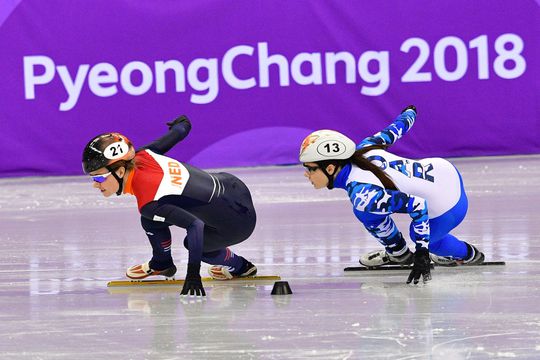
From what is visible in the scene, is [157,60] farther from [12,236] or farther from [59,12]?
[12,236]

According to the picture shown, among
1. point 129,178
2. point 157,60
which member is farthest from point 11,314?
point 157,60

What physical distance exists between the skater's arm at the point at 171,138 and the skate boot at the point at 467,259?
135 centimetres

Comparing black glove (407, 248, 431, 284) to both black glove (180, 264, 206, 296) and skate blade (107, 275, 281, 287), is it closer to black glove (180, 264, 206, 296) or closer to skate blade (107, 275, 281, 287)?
skate blade (107, 275, 281, 287)

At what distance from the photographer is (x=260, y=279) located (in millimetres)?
5555

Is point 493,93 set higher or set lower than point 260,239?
higher

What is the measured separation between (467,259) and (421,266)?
55 cm

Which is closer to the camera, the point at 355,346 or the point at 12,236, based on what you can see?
the point at 355,346

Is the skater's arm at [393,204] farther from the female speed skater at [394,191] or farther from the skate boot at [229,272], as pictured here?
the skate boot at [229,272]

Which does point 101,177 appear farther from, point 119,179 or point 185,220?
point 185,220

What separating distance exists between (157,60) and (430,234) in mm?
5771

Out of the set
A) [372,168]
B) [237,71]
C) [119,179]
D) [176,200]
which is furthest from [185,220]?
[237,71]

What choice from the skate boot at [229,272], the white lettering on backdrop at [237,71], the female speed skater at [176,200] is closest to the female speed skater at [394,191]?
the female speed skater at [176,200]

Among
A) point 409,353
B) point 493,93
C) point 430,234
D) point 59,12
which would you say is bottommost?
point 409,353

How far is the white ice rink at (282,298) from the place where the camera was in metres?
4.18
